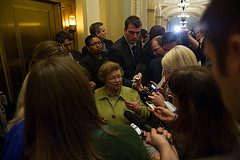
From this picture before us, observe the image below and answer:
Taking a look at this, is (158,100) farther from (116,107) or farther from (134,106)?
(116,107)

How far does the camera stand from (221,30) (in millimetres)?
327

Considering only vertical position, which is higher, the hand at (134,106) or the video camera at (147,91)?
the video camera at (147,91)

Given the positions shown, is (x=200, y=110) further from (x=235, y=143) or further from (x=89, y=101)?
(x=89, y=101)

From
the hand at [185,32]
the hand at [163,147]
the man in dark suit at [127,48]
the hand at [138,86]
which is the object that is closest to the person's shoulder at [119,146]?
the hand at [163,147]

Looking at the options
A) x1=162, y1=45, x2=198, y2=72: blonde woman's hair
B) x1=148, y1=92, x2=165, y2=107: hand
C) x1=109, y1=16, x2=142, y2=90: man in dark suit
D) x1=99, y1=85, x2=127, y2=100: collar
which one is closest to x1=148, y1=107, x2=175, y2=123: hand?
x1=148, y1=92, x2=165, y2=107: hand

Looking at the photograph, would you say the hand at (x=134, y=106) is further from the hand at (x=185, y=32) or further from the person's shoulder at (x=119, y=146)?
the hand at (x=185, y=32)

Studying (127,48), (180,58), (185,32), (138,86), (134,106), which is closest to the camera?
(180,58)

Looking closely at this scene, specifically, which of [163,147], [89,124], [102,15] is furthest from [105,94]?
[102,15]

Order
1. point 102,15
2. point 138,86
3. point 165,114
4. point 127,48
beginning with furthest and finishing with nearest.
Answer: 1. point 102,15
2. point 127,48
3. point 138,86
4. point 165,114

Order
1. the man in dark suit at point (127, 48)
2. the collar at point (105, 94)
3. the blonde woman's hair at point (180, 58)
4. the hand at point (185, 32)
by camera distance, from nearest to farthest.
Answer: the blonde woman's hair at point (180, 58), the collar at point (105, 94), the man in dark suit at point (127, 48), the hand at point (185, 32)

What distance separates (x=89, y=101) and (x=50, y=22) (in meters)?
3.52

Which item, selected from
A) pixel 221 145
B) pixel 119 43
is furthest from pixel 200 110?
pixel 119 43

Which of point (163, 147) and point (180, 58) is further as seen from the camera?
point (180, 58)

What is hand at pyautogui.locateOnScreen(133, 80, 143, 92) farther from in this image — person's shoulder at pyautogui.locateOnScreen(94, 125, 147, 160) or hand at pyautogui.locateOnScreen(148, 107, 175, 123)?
person's shoulder at pyautogui.locateOnScreen(94, 125, 147, 160)
